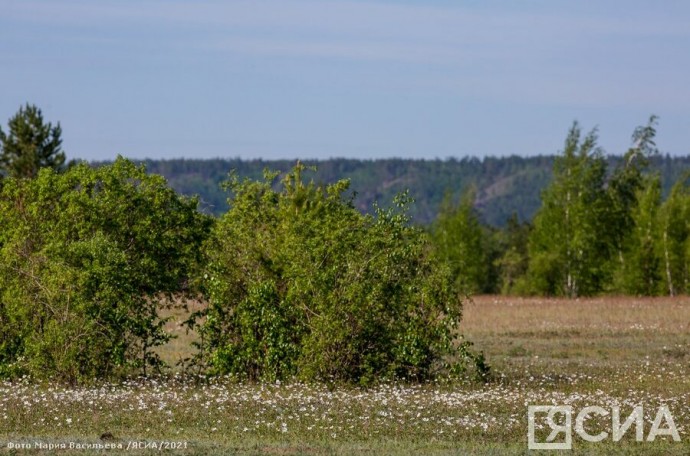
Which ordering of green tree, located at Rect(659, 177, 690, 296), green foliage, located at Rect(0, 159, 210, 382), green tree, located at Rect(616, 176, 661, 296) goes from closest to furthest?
green foliage, located at Rect(0, 159, 210, 382) → green tree, located at Rect(659, 177, 690, 296) → green tree, located at Rect(616, 176, 661, 296)

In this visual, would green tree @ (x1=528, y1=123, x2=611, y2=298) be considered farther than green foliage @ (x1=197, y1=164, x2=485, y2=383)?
Yes

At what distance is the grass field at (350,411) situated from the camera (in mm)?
17938

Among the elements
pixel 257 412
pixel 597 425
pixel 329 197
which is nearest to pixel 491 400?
pixel 597 425

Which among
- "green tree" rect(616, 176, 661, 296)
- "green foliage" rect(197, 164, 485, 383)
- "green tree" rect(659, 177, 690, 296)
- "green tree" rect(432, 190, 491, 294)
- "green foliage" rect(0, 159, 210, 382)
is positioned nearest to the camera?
"green foliage" rect(0, 159, 210, 382)

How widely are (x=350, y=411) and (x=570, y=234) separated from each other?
61.8 meters

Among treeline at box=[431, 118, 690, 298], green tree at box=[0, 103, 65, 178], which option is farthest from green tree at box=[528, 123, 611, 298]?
green tree at box=[0, 103, 65, 178]

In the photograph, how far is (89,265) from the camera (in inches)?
1030

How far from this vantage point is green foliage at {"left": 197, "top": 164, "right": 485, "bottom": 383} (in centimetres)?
2622

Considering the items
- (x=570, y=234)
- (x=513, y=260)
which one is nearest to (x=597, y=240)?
(x=570, y=234)

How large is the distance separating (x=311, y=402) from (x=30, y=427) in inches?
214

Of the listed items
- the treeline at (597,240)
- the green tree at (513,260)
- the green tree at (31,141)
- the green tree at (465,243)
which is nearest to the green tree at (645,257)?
the treeline at (597,240)

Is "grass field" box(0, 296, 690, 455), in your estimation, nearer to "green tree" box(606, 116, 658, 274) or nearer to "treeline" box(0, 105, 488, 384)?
"treeline" box(0, 105, 488, 384)

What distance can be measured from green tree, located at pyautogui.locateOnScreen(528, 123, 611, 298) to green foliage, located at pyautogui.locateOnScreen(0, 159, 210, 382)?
54554mm

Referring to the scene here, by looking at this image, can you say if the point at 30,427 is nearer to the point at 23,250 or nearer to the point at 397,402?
the point at 397,402
